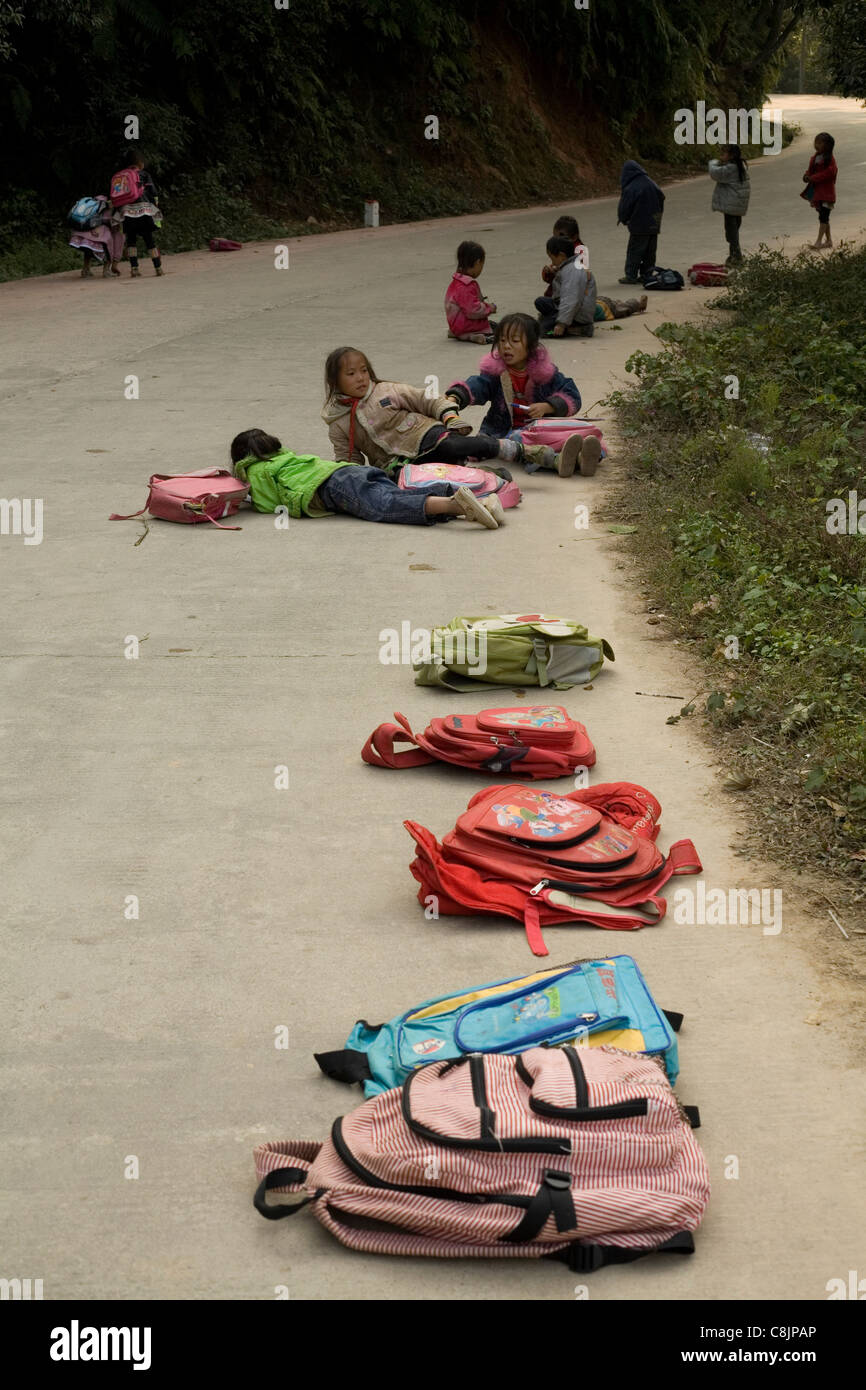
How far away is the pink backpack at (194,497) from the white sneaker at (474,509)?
3.92ft

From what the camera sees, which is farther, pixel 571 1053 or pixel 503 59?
pixel 503 59

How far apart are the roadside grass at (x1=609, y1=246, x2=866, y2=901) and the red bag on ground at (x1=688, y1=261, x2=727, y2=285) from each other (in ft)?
12.6

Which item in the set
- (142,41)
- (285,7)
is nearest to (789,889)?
(142,41)

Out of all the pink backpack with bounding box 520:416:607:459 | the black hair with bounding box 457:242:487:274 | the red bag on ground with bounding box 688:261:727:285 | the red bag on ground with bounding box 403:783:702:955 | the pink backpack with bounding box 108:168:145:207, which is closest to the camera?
the red bag on ground with bounding box 403:783:702:955

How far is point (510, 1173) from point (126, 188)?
53.4ft

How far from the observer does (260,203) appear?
23.6 metres

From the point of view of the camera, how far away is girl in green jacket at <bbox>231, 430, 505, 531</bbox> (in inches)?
308

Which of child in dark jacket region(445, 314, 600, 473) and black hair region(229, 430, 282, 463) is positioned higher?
child in dark jacket region(445, 314, 600, 473)

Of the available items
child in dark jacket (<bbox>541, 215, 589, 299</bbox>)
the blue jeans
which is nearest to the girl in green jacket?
the blue jeans

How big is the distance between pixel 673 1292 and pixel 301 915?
5.28ft

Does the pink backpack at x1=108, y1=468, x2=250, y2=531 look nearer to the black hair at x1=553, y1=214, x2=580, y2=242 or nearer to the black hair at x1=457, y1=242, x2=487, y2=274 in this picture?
the black hair at x1=457, y1=242, x2=487, y2=274

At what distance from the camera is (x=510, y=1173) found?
2805 mm

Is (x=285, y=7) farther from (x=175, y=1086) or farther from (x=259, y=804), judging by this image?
(x=175, y=1086)

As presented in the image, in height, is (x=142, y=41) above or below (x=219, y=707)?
above
